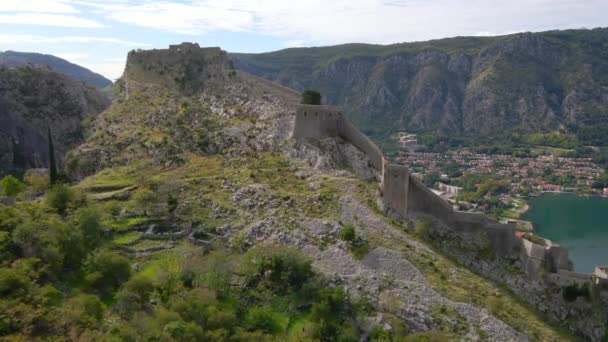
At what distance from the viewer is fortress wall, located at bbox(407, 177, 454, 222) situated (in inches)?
1512

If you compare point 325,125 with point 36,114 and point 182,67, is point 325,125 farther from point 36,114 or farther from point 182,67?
point 36,114

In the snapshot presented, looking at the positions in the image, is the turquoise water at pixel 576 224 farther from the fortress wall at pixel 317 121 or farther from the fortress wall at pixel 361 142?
the fortress wall at pixel 317 121

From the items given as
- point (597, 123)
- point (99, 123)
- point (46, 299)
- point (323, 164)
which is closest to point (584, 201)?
point (597, 123)

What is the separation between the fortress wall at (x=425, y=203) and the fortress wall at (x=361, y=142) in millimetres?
Answer: 5229

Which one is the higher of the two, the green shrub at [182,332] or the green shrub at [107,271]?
the green shrub at [107,271]

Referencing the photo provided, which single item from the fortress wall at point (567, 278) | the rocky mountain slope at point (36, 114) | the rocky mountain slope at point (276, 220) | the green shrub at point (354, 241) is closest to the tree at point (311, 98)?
the rocky mountain slope at point (276, 220)

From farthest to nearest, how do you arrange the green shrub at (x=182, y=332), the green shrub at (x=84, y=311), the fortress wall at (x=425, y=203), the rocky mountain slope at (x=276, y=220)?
the fortress wall at (x=425, y=203)
the rocky mountain slope at (x=276, y=220)
the green shrub at (x=182, y=332)
the green shrub at (x=84, y=311)

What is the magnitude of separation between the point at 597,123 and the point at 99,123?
15722 centimetres

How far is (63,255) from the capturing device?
30.6 metres

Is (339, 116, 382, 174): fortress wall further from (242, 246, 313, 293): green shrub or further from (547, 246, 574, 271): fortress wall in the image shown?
(242, 246, 313, 293): green shrub

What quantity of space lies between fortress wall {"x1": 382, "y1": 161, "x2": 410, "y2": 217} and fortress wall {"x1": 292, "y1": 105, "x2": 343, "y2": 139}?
845cm

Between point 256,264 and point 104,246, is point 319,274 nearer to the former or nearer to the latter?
point 256,264

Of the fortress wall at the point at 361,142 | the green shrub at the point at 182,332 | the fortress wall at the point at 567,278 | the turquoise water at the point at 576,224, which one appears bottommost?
the turquoise water at the point at 576,224

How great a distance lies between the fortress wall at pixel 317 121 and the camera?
4494 centimetres
